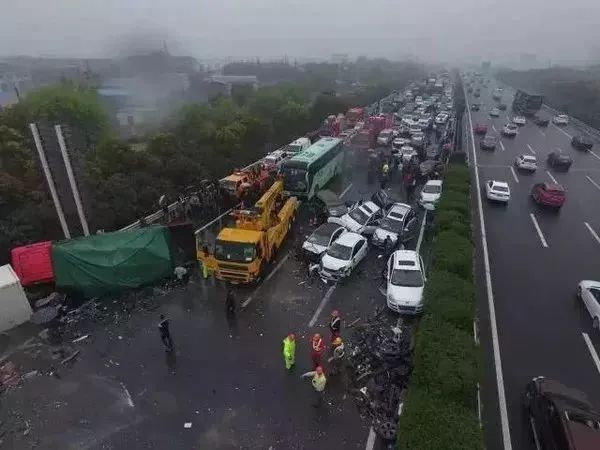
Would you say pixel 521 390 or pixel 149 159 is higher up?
pixel 149 159

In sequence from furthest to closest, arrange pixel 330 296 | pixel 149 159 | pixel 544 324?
pixel 149 159 → pixel 330 296 → pixel 544 324

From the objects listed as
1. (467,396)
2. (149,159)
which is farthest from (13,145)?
(467,396)

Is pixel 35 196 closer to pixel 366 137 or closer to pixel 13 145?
pixel 13 145

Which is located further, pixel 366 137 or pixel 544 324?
pixel 366 137

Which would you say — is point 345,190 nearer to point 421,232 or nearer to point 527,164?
point 421,232

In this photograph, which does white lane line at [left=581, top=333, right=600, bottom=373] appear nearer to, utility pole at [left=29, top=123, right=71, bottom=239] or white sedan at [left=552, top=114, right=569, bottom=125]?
utility pole at [left=29, top=123, right=71, bottom=239]

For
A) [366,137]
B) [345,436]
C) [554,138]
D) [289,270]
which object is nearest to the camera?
[345,436]

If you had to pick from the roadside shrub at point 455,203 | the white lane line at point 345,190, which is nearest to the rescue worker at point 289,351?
the roadside shrub at point 455,203

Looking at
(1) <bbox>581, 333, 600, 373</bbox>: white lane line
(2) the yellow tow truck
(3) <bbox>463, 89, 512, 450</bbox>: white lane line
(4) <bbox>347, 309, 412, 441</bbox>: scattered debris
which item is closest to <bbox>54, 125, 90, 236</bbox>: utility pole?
(2) the yellow tow truck
